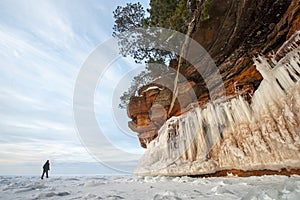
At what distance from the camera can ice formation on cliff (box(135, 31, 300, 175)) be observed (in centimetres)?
445

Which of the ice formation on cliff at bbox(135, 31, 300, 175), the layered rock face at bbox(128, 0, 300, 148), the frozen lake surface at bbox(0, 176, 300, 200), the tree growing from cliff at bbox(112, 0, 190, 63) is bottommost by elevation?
the frozen lake surface at bbox(0, 176, 300, 200)

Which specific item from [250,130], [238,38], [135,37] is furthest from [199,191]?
[135,37]

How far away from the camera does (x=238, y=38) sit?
667 centimetres

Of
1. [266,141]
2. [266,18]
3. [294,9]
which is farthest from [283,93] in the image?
[266,18]

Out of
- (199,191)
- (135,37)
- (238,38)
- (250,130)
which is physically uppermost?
(135,37)

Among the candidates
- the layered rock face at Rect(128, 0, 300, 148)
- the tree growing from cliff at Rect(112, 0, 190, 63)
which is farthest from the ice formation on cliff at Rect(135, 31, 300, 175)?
the tree growing from cliff at Rect(112, 0, 190, 63)

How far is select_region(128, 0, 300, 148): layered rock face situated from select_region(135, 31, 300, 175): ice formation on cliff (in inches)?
22.7

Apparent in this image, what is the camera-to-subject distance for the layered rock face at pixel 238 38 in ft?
18.5

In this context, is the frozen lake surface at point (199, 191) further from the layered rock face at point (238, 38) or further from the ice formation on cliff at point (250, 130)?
the layered rock face at point (238, 38)

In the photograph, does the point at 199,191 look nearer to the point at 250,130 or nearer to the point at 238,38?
the point at 250,130

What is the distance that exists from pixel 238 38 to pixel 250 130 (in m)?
3.39

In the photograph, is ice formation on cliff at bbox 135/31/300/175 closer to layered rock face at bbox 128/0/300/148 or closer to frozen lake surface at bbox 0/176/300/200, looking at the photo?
layered rock face at bbox 128/0/300/148

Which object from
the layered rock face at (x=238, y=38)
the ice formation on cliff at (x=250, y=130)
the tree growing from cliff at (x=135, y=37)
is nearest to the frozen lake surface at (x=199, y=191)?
the ice formation on cliff at (x=250, y=130)

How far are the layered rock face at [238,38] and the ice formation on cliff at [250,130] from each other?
575 millimetres
